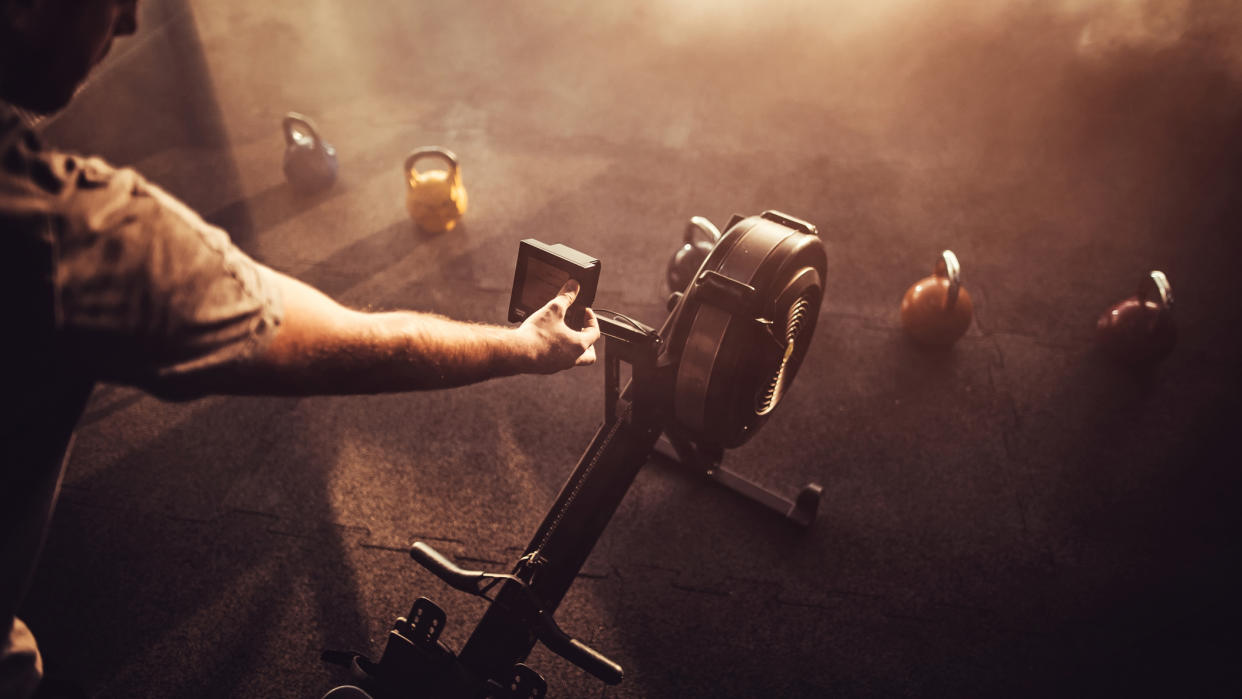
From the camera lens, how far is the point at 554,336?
3.90 ft

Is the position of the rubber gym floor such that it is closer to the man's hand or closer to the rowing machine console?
the rowing machine console

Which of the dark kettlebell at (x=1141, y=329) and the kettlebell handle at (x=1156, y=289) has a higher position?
the kettlebell handle at (x=1156, y=289)

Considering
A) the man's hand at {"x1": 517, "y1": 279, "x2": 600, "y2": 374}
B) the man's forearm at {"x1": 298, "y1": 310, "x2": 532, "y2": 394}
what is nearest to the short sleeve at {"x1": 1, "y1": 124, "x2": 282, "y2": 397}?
the man's forearm at {"x1": 298, "y1": 310, "x2": 532, "y2": 394}

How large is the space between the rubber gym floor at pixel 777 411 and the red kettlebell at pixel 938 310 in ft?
0.35

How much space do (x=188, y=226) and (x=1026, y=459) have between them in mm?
2191

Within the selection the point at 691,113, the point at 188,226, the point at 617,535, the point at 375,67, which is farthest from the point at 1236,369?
the point at 375,67

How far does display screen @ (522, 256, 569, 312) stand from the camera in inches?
49.4

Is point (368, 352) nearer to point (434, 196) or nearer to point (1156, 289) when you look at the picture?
point (434, 196)

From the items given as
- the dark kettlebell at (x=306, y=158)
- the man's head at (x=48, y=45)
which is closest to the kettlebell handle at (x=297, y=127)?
the dark kettlebell at (x=306, y=158)

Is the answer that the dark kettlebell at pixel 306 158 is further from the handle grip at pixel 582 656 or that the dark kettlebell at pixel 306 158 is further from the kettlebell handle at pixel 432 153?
the handle grip at pixel 582 656

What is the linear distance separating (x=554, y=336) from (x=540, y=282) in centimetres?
14

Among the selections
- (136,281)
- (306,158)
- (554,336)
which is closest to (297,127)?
(306,158)

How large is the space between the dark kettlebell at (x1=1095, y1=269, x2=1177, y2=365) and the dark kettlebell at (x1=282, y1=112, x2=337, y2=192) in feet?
9.48

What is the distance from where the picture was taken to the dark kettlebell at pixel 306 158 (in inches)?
109
